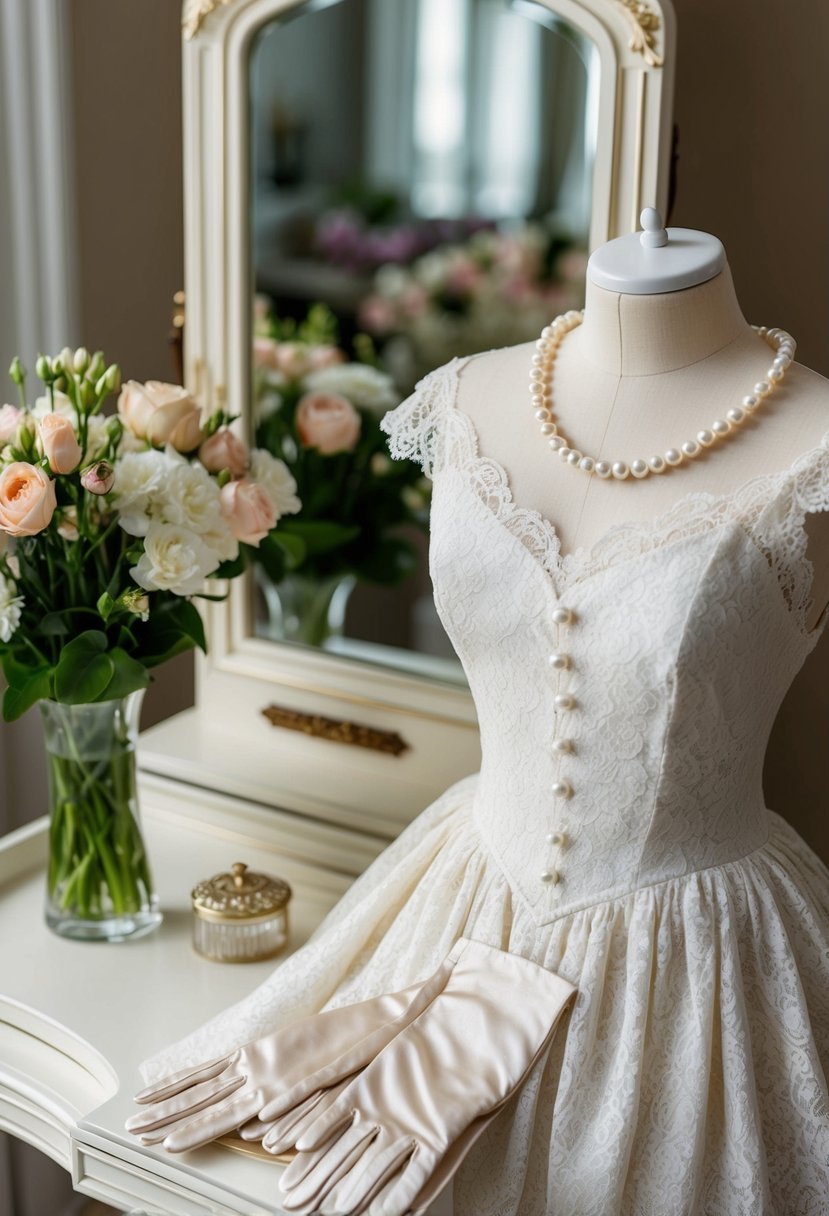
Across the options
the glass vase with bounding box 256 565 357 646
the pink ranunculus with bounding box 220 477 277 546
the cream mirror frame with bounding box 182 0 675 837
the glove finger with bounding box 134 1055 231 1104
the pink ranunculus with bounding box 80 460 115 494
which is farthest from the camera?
the glass vase with bounding box 256 565 357 646

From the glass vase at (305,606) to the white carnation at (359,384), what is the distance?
19cm

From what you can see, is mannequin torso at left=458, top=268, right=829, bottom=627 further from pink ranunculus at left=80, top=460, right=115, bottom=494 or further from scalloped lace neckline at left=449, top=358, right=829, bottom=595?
pink ranunculus at left=80, top=460, right=115, bottom=494

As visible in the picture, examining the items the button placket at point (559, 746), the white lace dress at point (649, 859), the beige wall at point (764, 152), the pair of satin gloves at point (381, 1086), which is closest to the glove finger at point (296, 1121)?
the pair of satin gloves at point (381, 1086)

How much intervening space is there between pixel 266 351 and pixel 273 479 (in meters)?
0.24

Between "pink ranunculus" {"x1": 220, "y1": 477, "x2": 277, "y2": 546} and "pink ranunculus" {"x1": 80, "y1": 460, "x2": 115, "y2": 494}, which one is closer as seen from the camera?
"pink ranunculus" {"x1": 80, "y1": 460, "x2": 115, "y2": 494}

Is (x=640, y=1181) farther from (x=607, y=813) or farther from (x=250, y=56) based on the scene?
(x=250, y=56)

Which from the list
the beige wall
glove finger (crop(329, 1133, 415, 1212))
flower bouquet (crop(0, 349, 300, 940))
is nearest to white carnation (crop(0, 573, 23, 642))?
flower bouquet (crop(0, 349, 300, 940))

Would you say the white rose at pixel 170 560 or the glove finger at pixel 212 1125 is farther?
the white rose at pixel 170 560

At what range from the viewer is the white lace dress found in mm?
920

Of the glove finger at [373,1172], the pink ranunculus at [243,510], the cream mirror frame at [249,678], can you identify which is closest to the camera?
the glove finger at [373,1172]

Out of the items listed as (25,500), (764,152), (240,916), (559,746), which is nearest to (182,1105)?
(240,916)

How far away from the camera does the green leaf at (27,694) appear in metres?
1.19

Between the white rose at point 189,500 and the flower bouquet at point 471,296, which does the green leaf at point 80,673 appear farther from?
the flower bouquet at point 471,296

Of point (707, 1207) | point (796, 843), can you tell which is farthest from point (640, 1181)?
point (796, 843)
